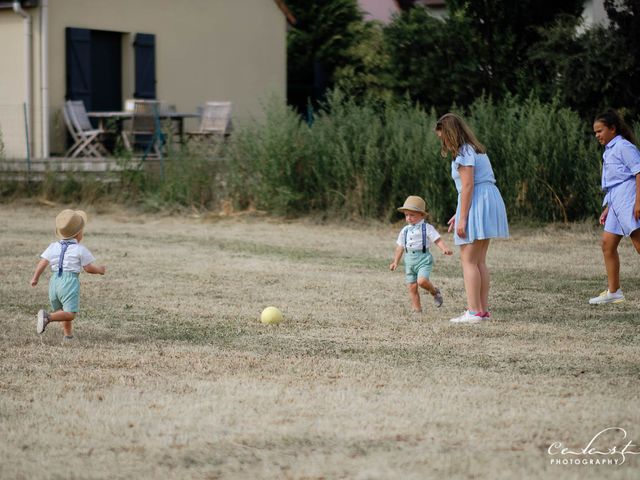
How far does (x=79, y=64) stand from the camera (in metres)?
22.7

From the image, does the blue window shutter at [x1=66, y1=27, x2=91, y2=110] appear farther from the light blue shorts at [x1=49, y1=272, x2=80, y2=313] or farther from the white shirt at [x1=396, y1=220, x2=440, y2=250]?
the light blue shorts at [x1=49, y1=272, x2=80, y2=313]

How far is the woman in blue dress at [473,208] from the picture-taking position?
8.52 meters

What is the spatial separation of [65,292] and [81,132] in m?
14.5

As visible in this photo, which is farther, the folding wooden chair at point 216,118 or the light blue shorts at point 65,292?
the folding wooden chair at point 216,118

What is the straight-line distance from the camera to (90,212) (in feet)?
62.3

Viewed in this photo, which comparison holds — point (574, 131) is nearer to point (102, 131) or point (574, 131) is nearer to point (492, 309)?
point (492, 309)

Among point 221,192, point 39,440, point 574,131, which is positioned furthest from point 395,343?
point 221,192

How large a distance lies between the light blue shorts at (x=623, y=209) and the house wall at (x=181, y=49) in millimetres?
14452

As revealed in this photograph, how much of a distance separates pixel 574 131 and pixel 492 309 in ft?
23.7

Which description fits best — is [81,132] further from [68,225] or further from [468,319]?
[468,319]

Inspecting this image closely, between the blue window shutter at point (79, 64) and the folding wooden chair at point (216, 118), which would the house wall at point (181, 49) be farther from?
the folding wooden chair at point (216, 118)

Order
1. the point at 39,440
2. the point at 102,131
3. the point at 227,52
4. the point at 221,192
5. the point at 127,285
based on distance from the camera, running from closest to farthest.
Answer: the point at 39,440
the point at 127,285
the point at 221,192
the point at 102,131
the point at 227,52

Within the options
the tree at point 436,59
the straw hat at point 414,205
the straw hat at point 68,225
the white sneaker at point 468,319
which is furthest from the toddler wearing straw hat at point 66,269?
the tree at point 436,59

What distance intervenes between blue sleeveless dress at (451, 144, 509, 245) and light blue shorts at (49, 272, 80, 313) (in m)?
2.75
